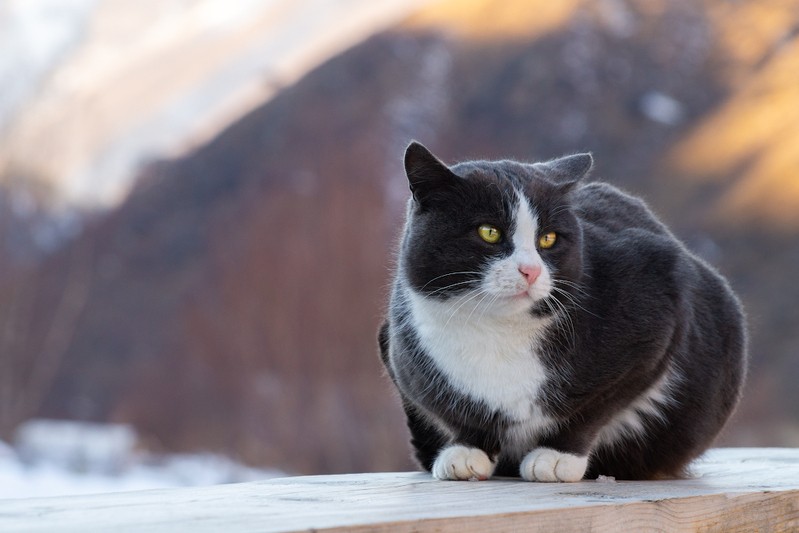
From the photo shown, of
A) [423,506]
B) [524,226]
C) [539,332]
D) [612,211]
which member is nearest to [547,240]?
[524,226]

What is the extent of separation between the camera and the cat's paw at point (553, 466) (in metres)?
1.59

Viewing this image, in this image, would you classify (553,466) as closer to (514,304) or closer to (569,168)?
(514,304)

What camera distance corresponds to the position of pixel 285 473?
253 inches

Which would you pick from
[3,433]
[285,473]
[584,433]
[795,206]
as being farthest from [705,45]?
[584,433]

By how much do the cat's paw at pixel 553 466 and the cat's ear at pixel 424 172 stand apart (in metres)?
0.49

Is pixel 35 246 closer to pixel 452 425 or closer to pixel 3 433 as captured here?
pixel 3 433

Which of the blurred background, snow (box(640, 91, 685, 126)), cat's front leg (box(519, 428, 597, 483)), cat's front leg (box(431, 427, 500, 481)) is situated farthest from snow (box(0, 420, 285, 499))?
cat's front leg (box(519, 428, 597, 483))

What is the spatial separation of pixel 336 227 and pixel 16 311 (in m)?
2.58

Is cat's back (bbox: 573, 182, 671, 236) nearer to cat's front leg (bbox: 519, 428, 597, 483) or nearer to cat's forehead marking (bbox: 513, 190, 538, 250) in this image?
cat's forehead marking (bbox: 513, 190, 538, 250)

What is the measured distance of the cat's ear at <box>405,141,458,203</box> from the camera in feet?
5.12

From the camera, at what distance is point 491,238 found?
1.57 metres

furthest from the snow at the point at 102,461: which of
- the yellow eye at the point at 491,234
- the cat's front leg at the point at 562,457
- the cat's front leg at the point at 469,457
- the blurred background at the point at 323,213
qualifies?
the yellow eye at the point at 491,234

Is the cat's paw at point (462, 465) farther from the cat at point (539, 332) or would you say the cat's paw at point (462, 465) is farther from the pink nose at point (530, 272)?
the pink nose at point (530, 272)

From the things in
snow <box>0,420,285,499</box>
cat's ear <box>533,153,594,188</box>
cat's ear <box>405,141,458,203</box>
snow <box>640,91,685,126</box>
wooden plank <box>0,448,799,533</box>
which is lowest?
snow <box>0,420,285,499</box>
